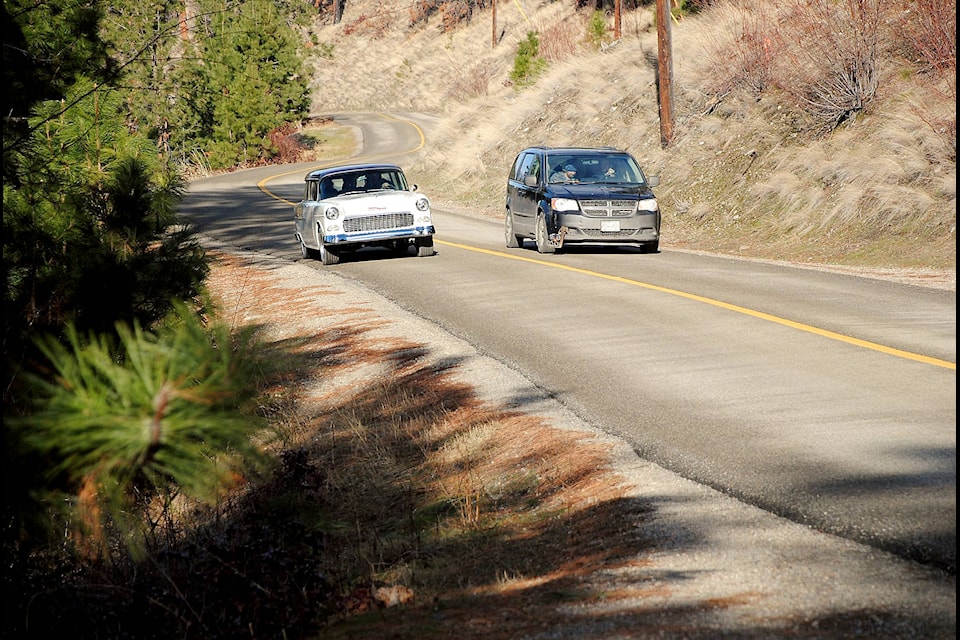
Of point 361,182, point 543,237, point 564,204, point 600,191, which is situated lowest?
point 543,237

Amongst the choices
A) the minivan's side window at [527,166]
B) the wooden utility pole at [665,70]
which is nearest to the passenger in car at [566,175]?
the minivan's side window at [527,166]

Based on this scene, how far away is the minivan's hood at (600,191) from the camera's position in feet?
66.3

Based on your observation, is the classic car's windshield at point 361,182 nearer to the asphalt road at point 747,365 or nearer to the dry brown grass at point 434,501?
the asphalt road at point 747,365

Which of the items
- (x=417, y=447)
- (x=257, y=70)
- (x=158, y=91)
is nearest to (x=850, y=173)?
(x=417, y=447)

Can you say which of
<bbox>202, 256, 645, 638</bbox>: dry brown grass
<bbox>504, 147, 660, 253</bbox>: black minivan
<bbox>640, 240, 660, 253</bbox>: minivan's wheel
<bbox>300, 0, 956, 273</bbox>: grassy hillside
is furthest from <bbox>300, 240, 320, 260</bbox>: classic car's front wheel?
<bbox>202, 256, 645, 638</bbox>: dry brown grass

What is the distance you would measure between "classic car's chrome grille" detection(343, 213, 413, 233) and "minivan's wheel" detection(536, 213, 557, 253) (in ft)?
8.11

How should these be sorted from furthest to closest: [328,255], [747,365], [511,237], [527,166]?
[511,237], [527,166], [328,255], [747,365]

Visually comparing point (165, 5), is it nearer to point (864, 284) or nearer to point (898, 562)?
point (864, 284)

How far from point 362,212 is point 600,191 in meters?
4.30

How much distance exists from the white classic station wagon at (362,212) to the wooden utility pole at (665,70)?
1141 cm

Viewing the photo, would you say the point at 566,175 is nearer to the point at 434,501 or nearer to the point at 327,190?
the point at 327,190

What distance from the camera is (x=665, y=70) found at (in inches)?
1216

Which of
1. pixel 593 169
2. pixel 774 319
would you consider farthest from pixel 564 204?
pixel 774 319

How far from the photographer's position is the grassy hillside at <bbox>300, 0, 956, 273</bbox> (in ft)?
70.8
